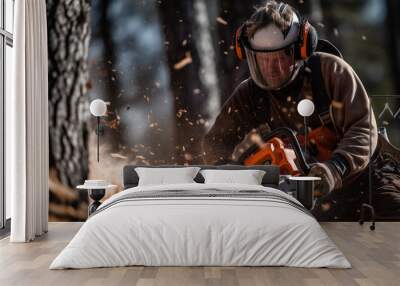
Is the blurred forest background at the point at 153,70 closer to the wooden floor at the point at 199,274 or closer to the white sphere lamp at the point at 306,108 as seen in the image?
the white sphere lamp at the point at 306,108

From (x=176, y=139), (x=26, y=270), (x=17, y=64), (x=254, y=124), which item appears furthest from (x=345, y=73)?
(x=26, y=270)

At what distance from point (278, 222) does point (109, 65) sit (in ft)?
12.3

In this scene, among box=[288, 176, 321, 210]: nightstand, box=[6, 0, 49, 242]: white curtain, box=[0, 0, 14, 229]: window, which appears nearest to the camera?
box=[6, 0, 49, 242]: white curtain

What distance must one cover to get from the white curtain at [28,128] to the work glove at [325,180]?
11.3 feet

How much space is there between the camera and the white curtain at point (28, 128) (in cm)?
561

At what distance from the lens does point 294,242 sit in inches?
169

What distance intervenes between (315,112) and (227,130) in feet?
3.88

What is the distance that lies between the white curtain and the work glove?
3.43 m

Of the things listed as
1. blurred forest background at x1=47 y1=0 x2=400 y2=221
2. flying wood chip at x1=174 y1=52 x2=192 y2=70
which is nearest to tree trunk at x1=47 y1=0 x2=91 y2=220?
blurred forest background at x1=47 y1=0 x2=400 y2=221

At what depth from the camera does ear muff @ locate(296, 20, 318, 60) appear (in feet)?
23.0

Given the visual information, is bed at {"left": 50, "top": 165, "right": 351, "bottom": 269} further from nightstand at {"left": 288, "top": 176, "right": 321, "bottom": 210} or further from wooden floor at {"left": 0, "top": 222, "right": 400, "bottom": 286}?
nightstand at {"left": 288, "top": 176, "right": 321, "bottom": 210}

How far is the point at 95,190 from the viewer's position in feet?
21.6

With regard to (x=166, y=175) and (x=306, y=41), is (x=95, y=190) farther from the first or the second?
(x=306, y=41)

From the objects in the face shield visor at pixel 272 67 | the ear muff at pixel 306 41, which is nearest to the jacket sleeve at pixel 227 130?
the face shield visor at pixel 272 67
